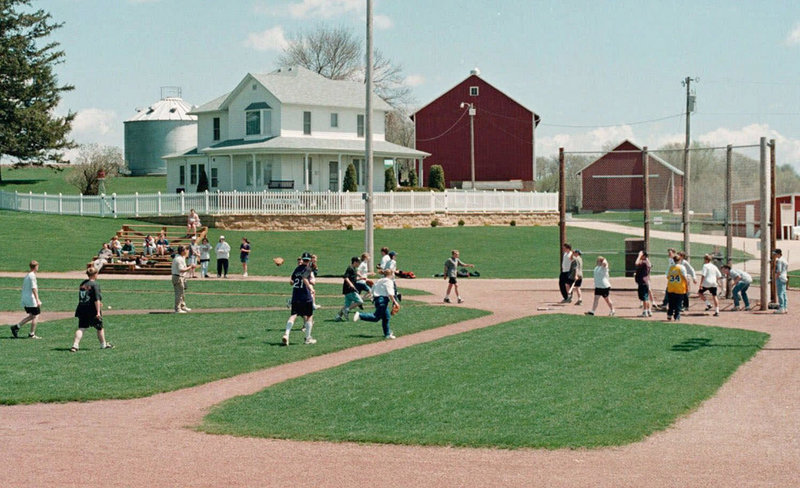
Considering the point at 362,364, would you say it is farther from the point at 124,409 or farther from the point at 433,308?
the point at 433,308

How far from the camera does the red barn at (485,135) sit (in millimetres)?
78500

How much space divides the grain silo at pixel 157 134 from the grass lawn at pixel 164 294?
5312 centimetres

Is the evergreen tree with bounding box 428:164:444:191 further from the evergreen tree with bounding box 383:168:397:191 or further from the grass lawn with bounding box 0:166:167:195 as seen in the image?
the grass lawn with bounding box 0:166:167:195

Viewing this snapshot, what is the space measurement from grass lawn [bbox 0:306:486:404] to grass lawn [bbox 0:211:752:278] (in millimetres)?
14242

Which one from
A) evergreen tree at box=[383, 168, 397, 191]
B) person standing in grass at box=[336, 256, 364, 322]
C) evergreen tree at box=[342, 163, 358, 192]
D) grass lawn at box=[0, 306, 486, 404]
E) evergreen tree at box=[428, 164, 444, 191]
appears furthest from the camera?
evergreen tree at box=[428, 164, 444, 191]

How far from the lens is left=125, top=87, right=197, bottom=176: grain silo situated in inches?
3442

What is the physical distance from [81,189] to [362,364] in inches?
2396

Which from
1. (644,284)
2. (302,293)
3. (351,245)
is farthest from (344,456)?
(351,245)

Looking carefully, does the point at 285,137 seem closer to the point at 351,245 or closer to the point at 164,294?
the point at 351,245

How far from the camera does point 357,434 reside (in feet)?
40.8

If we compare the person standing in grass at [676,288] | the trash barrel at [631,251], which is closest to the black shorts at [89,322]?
the person standing in grass at [676,288]

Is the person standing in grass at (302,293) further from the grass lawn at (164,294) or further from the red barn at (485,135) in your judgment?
the red barn at (485,135)

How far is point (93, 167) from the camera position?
249 ft

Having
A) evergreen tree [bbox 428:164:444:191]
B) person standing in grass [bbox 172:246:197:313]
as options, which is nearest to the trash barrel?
person standing in grass [bbox 172:246:197:313]
